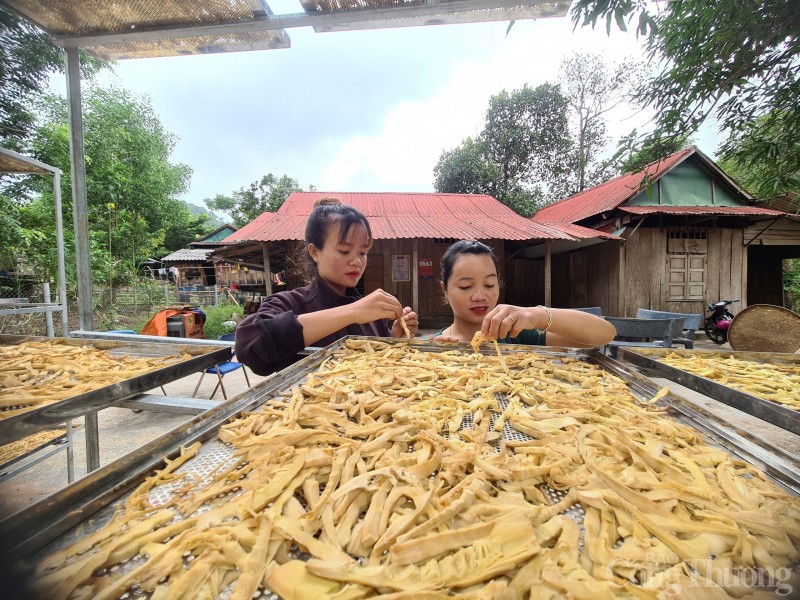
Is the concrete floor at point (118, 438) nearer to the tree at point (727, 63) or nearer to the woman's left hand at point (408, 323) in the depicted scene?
the woman's left hand at point (408, 323)

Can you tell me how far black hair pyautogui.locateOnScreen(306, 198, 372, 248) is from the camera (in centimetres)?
188

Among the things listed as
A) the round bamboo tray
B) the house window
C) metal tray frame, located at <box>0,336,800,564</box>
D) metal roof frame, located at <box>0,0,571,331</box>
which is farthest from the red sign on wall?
metal tray frame, located at <box>0,336,800,564</box>

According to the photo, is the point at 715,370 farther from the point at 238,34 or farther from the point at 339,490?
the point at 238,34

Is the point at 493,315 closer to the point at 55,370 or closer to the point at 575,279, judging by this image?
the point at 55,370

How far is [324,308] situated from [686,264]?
10.9 m

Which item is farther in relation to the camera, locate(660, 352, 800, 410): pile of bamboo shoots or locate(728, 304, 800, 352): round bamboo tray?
locate(728, 304, 800, 352): round bamboo tray

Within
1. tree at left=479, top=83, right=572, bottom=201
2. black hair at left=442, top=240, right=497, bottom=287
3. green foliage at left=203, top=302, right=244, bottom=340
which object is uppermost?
tree at left=479, top=83, right=572, bottom=201

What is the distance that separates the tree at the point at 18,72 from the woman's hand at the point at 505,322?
1.51m

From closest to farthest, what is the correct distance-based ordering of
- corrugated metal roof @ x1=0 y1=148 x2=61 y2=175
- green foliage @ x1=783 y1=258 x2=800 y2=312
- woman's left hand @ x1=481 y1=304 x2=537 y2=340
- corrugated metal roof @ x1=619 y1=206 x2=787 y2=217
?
woman's left hand @ x1=481 y1=304 x2=537 y2=340 < corrugated metal roof @ x1=0 y1=148 x2=61 y2=175 < corrugated metal roof @ x1=619 y1=206 x2=787 y2=217 < green foliage @ x1=783 y1=258 x2=800 y2=312

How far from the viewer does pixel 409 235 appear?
7797 millimetres

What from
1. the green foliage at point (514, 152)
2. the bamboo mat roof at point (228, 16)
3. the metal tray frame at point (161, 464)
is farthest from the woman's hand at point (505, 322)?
the green foliage at point (514, 152)

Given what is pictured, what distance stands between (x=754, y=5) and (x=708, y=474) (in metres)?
2.97

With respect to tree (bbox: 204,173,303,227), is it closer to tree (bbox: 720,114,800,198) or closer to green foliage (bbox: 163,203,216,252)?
green foliage (bbox: 163,203,216,252)

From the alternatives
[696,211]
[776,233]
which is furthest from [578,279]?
[776,233]
